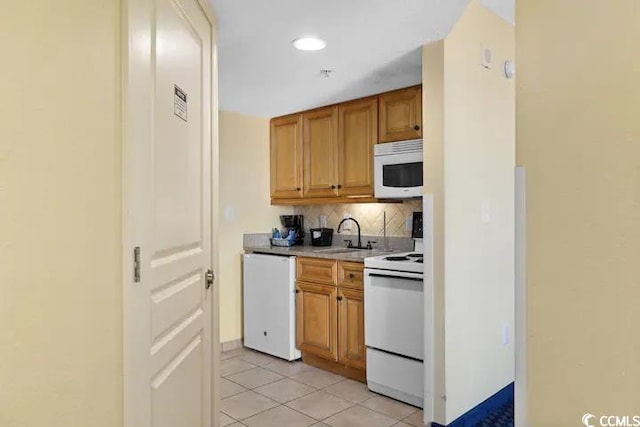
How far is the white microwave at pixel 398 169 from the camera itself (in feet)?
10.3

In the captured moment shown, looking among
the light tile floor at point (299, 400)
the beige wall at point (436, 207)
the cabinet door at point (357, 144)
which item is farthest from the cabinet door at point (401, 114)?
the light tile floor at point (299, 400)

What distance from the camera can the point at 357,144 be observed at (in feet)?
11.8

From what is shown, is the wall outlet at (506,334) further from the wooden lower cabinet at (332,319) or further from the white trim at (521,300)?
the white trim at (521,300)

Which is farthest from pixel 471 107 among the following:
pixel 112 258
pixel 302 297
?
pixel 112 258

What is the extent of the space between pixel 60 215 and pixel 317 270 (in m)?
2.66

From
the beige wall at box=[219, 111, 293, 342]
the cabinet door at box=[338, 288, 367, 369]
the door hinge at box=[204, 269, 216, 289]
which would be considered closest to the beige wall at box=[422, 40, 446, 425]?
the cabinet door at box=[338, 288, 367, 369]

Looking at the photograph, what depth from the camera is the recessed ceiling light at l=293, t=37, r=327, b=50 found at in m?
2.39

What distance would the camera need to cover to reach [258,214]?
14.0ft

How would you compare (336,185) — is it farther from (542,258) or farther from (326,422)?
(542,258)

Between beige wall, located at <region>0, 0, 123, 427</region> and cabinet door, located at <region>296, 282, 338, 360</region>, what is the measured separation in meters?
2.40

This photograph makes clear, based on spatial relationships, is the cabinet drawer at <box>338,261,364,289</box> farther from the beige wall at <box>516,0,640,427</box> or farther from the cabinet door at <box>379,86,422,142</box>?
the beige wall at <box>516,0,640,427</box>

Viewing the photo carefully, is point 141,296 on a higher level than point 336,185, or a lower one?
lower

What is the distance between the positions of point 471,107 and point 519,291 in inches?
81.4

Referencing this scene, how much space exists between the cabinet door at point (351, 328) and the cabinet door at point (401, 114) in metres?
1.18
